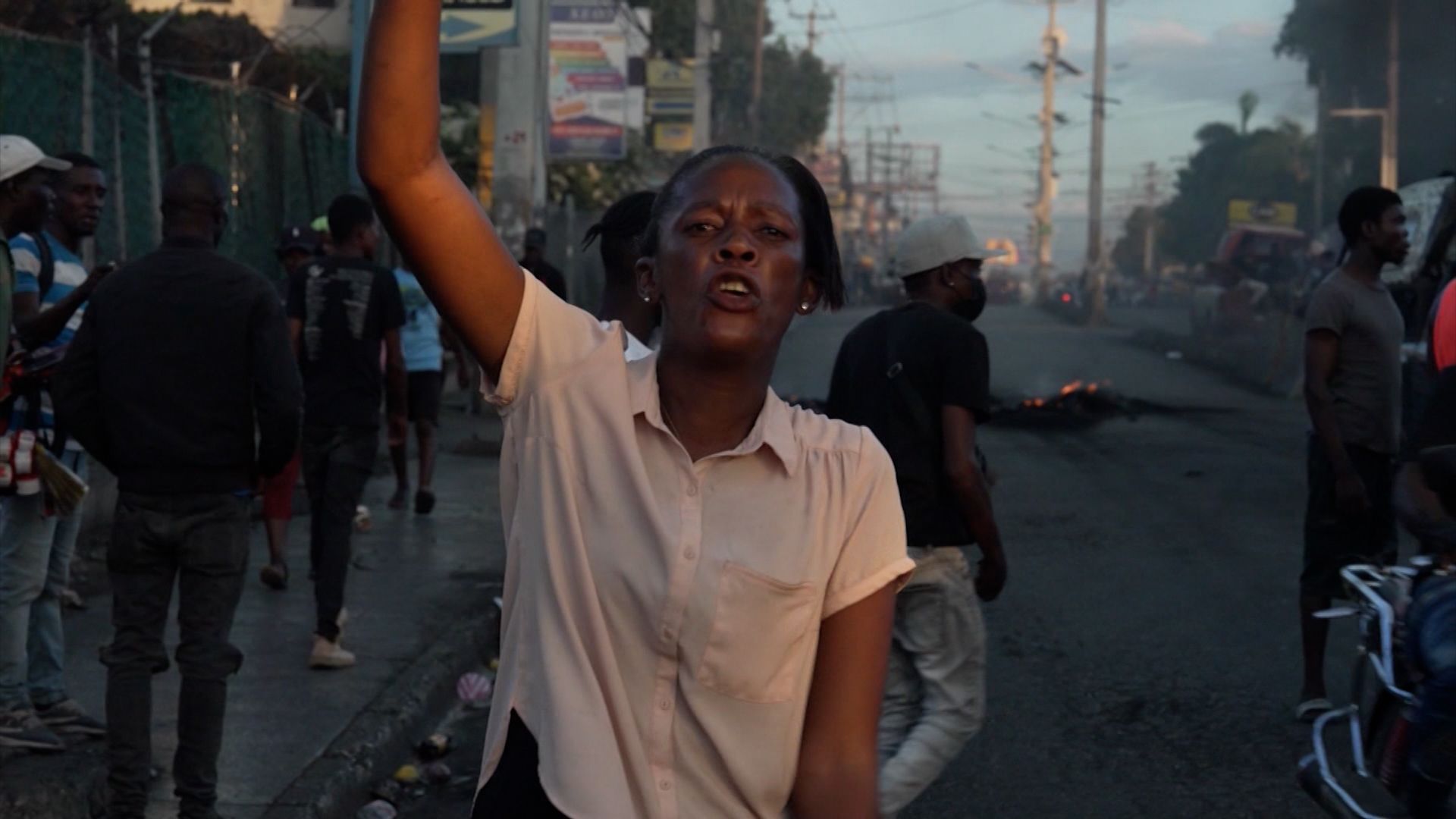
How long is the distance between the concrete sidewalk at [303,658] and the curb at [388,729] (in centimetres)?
1

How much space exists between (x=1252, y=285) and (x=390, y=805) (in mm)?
31461

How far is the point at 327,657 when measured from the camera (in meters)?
7.54

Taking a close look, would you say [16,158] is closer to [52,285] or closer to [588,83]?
[52,285]

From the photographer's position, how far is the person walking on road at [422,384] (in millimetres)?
11875

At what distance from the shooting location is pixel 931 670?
5012 mm

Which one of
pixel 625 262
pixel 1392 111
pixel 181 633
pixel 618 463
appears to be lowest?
pixel 181 633

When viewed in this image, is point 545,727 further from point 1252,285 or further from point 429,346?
point 1252,285

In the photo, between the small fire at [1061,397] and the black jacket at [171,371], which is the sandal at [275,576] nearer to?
the black jacket at [171,371]

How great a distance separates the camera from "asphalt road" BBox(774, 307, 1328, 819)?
632cm

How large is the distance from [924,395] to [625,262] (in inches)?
36.9

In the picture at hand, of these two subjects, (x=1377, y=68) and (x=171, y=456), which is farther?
(x=1377, y=68)

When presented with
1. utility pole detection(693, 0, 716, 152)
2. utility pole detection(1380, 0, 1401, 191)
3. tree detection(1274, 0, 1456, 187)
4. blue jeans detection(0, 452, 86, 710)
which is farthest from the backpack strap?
utility pole detection(693, 0, 716, 152)

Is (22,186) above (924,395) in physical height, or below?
above

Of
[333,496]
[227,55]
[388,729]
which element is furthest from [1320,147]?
[388,729]
